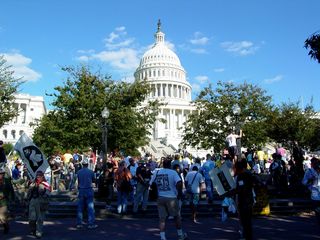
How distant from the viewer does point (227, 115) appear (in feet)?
115

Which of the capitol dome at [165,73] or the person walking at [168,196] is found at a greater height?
the capitol dome at [165,73]

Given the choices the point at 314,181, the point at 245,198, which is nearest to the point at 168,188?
the point at 245,198

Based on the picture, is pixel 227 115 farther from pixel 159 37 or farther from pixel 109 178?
pixel 159 37

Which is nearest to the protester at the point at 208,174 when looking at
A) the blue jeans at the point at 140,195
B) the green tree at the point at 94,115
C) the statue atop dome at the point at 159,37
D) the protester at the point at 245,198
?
the blue jeans at the point at 140,195

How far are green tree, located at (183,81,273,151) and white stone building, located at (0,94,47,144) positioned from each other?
218ft

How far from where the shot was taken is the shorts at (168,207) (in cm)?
888

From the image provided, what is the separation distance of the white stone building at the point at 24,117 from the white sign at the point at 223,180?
89262 millimetres

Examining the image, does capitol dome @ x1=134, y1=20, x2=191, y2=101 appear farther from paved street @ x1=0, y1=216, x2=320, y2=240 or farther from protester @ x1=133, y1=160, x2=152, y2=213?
paved street @ x1=0, y1=216, x2=320, y2=240

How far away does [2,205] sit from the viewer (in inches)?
402

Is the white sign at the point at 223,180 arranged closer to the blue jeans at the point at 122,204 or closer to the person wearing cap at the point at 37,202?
the person wearing cap at the point at 37,202

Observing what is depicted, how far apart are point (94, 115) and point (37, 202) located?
22095 mm

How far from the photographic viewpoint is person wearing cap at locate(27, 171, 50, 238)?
10000 mm

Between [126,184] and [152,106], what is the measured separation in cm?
2142

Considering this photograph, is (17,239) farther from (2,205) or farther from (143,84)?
(143,84)
